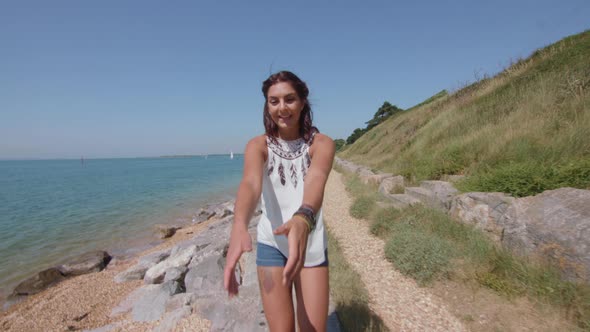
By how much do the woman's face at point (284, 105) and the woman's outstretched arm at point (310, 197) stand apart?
200 mm

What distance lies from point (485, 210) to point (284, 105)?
4428 mm

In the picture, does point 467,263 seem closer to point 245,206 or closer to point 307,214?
point 307,214

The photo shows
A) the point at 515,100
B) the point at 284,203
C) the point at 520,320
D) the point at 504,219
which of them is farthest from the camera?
the point at 515,100

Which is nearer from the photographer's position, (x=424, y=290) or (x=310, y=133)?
(x=310, y=133)

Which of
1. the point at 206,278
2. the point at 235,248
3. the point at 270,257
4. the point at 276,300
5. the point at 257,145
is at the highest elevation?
the point at 257,145

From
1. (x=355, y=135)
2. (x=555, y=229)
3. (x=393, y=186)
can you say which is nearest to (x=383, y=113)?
(x=355, y=135)

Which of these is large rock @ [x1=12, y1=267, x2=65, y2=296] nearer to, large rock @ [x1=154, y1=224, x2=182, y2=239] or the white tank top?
large rock @ [x1=154, y1=224, x2=182, y2=239]

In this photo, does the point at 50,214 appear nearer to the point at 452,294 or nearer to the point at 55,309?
the point at 55,309

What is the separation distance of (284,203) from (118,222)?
51.8ft

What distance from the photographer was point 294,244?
3.29 ft

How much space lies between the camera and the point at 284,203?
1.62 meters

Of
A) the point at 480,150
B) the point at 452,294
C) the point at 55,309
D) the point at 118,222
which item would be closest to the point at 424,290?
the point at 452,294

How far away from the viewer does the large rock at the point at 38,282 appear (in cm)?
687

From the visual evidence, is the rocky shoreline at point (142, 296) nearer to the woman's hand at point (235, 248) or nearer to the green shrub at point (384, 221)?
the woman's hand at point (235, 248)
